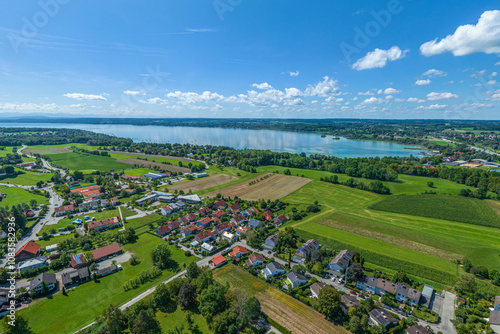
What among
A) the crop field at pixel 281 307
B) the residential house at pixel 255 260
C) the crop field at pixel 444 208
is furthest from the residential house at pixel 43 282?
the crop field at pixel 444 208

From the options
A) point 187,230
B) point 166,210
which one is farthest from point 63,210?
point 187,230

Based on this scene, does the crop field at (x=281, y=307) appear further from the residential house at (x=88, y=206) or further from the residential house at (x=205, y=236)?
the residential house at (x=88, y=206)

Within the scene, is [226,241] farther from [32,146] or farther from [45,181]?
[32,146]

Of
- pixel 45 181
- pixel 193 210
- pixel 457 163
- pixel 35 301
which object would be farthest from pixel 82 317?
pixel 457 163

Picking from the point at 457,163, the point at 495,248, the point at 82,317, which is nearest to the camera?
the point at 82,317

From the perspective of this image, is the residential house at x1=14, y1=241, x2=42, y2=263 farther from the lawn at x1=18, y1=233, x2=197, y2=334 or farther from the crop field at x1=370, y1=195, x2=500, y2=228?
the crop field at x1=370, y1=195, x2=500, y2=228

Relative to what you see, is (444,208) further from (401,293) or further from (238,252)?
(238,252)
